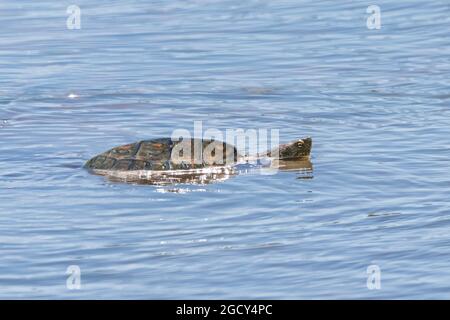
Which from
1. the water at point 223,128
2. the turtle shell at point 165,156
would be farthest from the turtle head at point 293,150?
the turtle shell at point 165,156

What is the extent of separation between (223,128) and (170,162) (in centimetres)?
197

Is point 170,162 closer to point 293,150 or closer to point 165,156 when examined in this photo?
point 165,156

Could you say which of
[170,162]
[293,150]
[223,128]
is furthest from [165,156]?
[223,128]

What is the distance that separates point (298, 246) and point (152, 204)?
1530mm

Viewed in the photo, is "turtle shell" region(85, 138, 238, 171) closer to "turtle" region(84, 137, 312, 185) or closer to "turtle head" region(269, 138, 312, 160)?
"turtle" region(84, 137, 312, 185)

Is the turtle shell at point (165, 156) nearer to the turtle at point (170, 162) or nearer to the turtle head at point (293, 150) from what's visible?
the turtle at point (170, 162)

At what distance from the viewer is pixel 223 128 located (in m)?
12.0

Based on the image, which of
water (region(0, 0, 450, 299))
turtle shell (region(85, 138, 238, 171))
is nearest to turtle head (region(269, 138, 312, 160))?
water (region(0, 0, 450, 299))

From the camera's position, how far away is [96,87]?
14.2 meters

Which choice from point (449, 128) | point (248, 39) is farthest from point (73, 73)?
point (449, 128)

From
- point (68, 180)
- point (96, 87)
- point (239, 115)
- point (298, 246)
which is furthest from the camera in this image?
point (96, 87)
